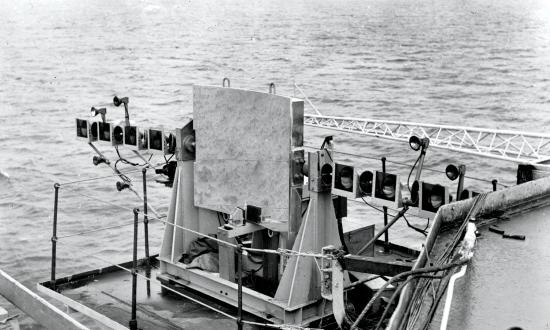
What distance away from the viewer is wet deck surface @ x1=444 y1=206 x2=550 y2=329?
786cm

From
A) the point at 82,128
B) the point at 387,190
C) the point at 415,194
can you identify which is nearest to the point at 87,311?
the point at 82,128

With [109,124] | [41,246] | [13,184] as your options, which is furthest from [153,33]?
[109,124]

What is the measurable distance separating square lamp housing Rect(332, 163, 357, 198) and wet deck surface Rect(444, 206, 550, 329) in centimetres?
170

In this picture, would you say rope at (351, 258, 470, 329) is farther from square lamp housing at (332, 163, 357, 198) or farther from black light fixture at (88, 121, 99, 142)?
black light fixture at (88, 121, 99, 142)

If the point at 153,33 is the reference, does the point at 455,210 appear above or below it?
below

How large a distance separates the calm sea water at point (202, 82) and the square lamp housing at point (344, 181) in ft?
42.7

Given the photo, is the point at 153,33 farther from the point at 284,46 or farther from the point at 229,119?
the point at 229,119

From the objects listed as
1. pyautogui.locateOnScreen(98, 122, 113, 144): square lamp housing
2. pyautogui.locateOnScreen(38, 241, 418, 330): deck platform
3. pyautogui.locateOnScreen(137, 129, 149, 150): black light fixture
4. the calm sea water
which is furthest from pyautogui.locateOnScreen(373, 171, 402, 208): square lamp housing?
the calm sea water

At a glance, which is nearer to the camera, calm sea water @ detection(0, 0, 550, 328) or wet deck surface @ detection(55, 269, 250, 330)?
wet deck surface @ detection(55, 269, 250, 330)

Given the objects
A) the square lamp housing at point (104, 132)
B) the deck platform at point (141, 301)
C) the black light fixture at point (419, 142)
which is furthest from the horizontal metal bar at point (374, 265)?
the square lamp housing at point (104, 132)

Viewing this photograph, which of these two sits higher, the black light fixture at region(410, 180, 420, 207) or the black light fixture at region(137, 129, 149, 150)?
the black light fixture at region(137, 129, 149, 150)

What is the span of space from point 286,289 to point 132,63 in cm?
5797

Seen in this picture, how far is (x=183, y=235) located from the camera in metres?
13.1

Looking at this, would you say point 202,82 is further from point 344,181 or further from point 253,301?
point 344,181
